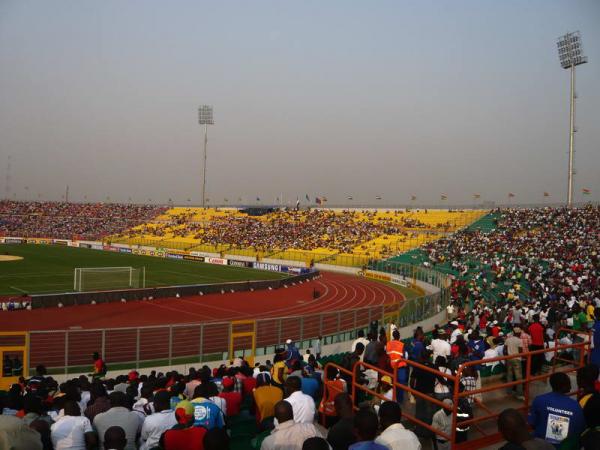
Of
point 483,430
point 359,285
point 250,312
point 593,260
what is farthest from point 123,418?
point 359,285

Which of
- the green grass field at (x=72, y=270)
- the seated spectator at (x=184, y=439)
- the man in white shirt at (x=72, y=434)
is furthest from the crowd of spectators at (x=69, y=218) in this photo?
the seated spectator at (x=184, y=439)

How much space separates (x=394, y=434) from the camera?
16.0 feet

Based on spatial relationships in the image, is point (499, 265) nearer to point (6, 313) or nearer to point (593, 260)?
point (593, 260)

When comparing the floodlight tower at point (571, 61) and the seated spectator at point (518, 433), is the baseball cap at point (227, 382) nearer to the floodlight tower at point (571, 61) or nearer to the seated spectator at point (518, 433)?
the seated spectator at point (518, 433)

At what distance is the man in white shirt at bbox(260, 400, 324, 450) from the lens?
16.1ft

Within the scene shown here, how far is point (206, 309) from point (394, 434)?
91.9 ft

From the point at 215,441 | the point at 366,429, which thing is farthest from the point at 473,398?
the point at 215,441

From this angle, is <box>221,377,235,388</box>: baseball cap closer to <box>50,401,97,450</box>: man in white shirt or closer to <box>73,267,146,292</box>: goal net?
<box>50,401,97,450</box>: man in white shirt

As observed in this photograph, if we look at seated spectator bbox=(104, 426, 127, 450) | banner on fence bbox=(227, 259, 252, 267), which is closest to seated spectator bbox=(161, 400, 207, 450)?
seated spectator bbox=(104, 426, 127, 450)

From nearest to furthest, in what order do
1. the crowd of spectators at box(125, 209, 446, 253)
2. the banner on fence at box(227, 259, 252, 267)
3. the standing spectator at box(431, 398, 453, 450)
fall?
the standing spectator at box(431, 398, 453, 450), the banner on fence at box(227, 259, 252, 267), the crowd of spectators at box(125, 209, 446, 253)

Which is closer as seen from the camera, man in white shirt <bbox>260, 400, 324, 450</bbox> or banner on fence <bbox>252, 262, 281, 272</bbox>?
man in white shirt <bbox>260, 400, 324, 450</bbox>

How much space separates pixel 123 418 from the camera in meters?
6.26

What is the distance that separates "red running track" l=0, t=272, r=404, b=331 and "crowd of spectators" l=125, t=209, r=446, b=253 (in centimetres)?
2279

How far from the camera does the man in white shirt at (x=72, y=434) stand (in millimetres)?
5883
